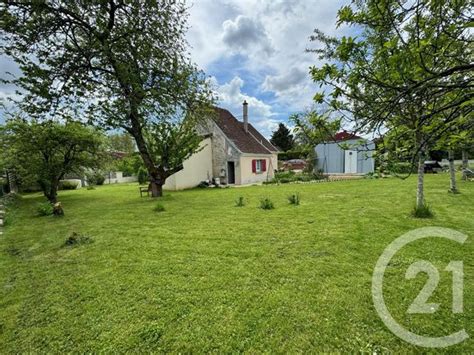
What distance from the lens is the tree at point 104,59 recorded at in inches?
277

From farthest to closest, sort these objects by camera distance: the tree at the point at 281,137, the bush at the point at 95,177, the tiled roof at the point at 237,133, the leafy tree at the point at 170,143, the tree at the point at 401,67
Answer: the tree at the point at 281,137 < the tiled roof at the point at 237,133 < the bush at the point at 95,177 < the leafy tree at the point at 170,143 < the tree at the point at 401,67

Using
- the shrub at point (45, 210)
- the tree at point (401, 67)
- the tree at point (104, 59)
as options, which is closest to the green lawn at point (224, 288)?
the tree at point (401, 67)

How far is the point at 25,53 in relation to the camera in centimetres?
712

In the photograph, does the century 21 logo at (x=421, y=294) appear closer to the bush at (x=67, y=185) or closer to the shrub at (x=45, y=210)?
the shrub at (x=45, y=210)

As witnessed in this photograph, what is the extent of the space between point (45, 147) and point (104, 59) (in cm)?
655

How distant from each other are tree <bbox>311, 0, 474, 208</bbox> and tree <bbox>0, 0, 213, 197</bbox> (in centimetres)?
813

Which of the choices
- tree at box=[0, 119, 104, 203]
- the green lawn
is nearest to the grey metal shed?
the green lawn

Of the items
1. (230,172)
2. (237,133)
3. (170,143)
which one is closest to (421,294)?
(170,143)

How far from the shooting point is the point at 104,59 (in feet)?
27.5

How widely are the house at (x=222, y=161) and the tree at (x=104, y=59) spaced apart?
7.73 metres

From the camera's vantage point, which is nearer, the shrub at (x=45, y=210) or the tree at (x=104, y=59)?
the tree at (x=104, y=59)

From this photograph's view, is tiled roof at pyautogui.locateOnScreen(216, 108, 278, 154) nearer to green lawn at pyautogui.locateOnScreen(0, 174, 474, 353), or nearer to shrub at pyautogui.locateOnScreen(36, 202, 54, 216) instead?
shrub at pyautogui.locateOnScreen(36, 202, 54, 216)

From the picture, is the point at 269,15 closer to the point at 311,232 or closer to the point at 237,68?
the point at 237,68

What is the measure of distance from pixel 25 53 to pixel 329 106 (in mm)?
9640
